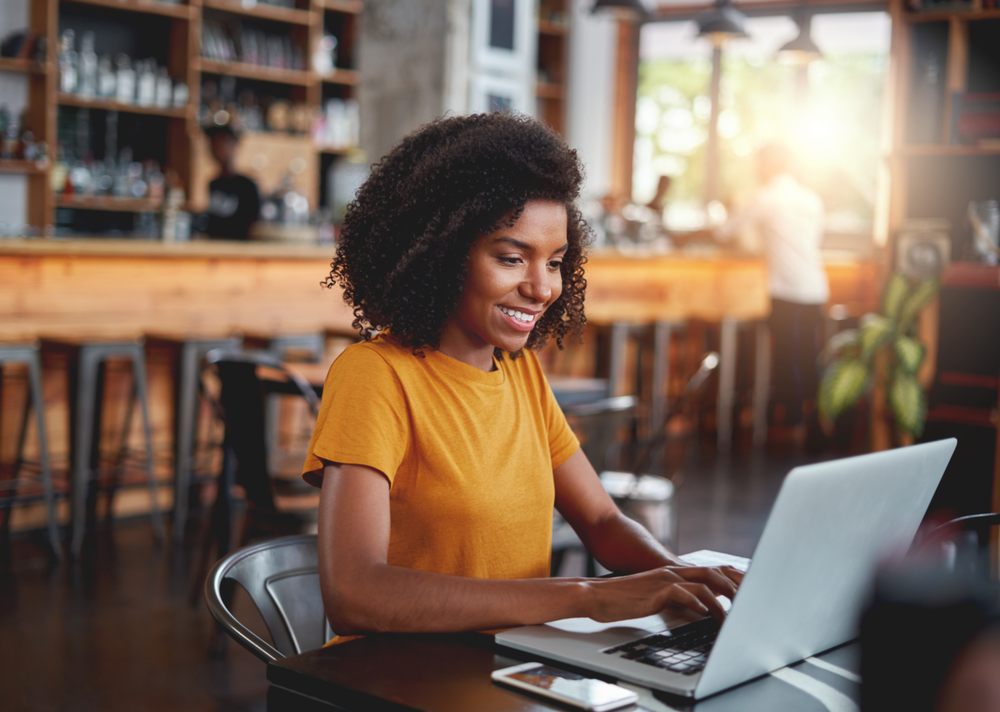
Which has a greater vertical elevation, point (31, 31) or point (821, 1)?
point (821, 1)

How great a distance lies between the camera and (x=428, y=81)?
6016 mm

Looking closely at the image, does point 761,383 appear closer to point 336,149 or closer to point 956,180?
point 956,180

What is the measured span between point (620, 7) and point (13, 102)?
355cm

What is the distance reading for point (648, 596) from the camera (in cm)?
104

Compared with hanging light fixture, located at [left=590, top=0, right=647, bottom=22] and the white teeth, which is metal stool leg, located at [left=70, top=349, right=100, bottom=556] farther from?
hanging light fixture, located at [left=590, top=0, right=647, bottom=22]

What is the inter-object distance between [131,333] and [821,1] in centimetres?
635

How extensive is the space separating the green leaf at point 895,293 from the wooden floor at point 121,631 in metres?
1.13

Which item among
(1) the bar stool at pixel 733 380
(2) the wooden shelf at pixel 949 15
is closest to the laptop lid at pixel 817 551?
(2) the wooden shelf at pixel 949 15

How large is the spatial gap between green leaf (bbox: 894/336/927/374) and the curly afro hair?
12.0ft

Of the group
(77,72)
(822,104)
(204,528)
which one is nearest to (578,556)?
(204,528)

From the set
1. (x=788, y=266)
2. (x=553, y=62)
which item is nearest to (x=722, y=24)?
(x=788, y=266)

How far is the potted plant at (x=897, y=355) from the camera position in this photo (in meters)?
4.58

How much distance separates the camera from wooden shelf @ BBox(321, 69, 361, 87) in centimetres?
752

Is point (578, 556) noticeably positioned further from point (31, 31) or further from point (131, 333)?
point (31, 31)
